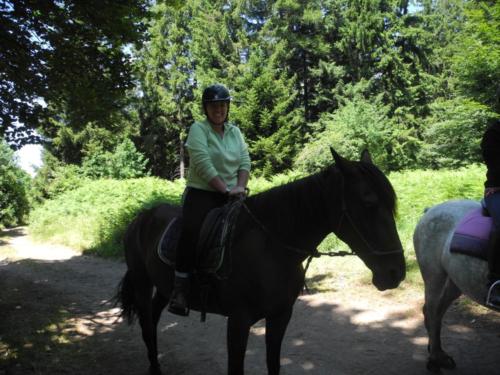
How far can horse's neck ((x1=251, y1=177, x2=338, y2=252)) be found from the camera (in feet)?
9.25

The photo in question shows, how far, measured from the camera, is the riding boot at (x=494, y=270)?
3342 mm

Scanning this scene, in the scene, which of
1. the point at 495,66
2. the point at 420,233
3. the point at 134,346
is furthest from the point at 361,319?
the point at 495,66

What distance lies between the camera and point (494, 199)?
11.3 feet

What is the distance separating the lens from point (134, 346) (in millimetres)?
5117

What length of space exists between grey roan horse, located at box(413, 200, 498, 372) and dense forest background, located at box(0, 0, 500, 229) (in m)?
13.6

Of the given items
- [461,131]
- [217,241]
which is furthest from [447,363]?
[461,131]

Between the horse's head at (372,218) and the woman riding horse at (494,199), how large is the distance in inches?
54.9

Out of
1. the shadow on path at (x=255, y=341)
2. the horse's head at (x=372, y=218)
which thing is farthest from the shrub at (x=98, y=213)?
the horse's head at (x=372, y=218)

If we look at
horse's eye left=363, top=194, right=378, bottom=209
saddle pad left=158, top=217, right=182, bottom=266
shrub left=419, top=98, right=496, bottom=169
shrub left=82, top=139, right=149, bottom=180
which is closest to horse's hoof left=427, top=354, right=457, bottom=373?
horse's eye left=363, top=194, right=378, bottom=209

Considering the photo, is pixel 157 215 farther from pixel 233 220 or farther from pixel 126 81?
pixel 126 81

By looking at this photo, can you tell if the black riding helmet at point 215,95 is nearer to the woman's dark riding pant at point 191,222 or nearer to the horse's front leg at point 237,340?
the woman's dark riding pant at point 191,222

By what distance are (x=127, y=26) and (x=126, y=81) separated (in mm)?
1108

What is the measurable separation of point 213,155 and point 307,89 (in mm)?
34939

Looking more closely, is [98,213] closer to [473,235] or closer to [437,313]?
[437,313]
